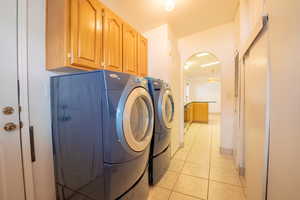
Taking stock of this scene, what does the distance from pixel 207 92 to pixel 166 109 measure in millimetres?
8378

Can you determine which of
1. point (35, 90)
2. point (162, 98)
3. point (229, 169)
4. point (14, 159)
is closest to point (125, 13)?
point (162, 98)

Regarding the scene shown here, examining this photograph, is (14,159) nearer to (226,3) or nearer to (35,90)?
(35,90)

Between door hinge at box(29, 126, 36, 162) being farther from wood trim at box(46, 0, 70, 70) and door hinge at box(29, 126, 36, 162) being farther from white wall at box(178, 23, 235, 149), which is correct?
white wall at box(178, 23, 235, 149)

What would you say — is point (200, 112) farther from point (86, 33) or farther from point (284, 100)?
point (86, 33)

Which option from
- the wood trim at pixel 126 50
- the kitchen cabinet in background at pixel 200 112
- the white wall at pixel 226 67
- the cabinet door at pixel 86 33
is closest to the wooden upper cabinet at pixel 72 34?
the cabinet door at pixel 86 33

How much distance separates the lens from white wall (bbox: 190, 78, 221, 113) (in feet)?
28.6

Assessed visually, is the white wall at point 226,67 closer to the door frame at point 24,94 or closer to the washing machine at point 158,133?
the washing machine at point 158,133

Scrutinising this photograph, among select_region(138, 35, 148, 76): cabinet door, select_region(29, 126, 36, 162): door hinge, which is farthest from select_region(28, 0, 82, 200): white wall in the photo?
select_region(138, 35, 148, 76): cabinet door

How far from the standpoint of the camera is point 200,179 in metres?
1.72

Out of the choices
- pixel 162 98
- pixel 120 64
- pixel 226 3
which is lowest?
pixel 162 98

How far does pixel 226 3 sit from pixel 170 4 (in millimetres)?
1202

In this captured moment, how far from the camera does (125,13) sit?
184 centimetres

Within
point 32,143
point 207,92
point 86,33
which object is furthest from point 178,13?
point 207,92

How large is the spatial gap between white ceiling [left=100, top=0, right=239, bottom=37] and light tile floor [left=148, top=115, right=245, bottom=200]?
2.52 m
